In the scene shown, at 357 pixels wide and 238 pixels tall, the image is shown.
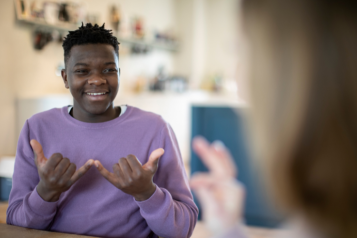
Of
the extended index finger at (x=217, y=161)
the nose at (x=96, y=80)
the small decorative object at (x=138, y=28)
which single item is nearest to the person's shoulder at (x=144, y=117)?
the nose at (x=96, y=80)

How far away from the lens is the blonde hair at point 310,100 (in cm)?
25

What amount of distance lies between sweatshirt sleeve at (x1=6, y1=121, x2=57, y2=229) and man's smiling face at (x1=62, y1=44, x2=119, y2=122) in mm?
194

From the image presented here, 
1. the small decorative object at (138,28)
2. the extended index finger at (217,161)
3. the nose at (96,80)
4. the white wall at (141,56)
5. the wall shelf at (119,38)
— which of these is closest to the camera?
the extended index finger at (217,161)

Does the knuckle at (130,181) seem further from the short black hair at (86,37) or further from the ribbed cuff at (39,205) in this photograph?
the short black hair at (86,37)

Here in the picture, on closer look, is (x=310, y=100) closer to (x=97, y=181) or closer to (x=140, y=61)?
(x=97, y=181)

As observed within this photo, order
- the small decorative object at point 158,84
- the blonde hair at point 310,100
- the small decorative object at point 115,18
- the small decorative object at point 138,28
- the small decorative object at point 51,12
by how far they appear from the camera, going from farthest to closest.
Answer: the small decorative object at point 158,84, the small decorative object at point 138,28, the small decorative object at point 115,18, the small decorative object at point 51,12, the blonde hair at point 310,100

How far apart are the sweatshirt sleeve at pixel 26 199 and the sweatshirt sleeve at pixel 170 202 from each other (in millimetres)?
Result: 258

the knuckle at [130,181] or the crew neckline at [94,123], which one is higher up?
the crew neckline at [94,123]

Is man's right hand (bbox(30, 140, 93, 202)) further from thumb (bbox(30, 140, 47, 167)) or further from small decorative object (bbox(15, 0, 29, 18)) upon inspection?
small decorative object (bbox(15, 0, 29, 18))

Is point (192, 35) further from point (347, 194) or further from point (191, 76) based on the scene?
point (347, 194)

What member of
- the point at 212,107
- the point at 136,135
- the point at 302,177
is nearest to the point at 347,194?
the point at 302,177

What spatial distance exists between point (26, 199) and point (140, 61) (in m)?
3.60

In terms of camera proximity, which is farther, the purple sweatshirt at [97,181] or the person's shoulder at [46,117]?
the person's shoulder at [46,117]

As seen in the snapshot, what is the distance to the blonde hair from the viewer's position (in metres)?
0.25
